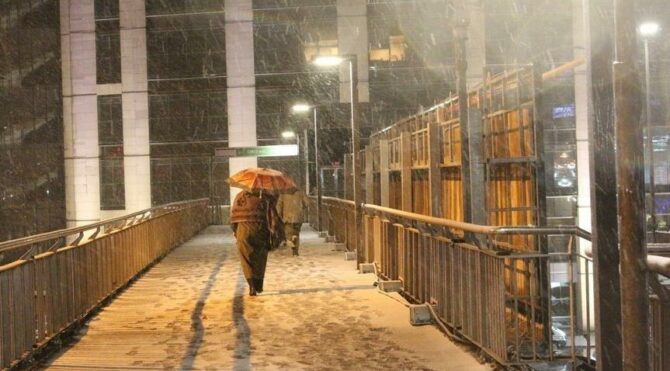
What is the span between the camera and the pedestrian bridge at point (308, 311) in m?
6.81

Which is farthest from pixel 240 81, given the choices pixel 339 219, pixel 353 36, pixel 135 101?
pixel 339 219

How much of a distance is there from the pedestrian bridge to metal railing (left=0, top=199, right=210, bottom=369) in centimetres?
2

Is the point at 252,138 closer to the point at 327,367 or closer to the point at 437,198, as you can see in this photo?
the point at 437,198

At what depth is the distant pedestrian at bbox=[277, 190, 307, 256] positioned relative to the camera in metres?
17.3

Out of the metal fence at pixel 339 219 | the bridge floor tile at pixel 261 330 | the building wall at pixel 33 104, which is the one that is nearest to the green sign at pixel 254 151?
the building wall at pixel 33 104

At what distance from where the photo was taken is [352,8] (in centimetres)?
3238

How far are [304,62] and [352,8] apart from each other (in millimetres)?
3094

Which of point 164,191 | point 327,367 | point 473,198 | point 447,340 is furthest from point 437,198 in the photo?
point 164,191

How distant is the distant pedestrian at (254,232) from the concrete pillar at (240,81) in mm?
21507

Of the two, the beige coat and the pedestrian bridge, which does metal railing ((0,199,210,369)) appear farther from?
the beige coat

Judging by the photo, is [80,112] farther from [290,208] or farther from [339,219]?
[290,208]

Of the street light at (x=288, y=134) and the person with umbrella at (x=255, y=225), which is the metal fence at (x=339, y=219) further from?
the street light at (x=288, y=134)

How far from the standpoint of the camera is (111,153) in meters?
33.7

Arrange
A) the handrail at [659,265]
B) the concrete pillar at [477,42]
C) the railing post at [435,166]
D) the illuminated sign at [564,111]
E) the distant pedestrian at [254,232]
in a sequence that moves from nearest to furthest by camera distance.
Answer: the handrail at [659,265] → the railing post at [435,166] → the distant pedestrian at [254,232] → the illuminated sign at [564,111] → the concrete pillar at [477,42]
